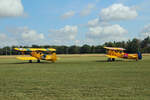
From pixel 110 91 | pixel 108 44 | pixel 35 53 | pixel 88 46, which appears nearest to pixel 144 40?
pixel 108 44

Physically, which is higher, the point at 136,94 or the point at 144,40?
the point at 144,40

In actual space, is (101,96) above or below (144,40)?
below

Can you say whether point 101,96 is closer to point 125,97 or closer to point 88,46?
point 125,97

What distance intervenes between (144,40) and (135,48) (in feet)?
55.8

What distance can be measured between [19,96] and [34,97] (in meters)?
0.53

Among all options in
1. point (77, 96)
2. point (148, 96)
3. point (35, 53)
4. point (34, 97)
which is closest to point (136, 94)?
point (148, 96)

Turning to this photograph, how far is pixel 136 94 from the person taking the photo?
612 centimetres

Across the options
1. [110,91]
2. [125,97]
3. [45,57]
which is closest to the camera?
[125,97]

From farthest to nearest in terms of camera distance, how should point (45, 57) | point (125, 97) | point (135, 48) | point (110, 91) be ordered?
1. point (135, 48)
2. point (45, 57)
3. point (110, 91)
4. point (125, 97)

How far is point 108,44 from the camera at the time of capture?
281 feet

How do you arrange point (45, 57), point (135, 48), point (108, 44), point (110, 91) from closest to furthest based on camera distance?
point (110, 91) → point (45, 57) → point (135, 48) → point (108, 44)

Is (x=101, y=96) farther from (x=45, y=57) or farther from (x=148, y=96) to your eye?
(x=45, y=57)

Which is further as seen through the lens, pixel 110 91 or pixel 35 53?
pixel 35 53

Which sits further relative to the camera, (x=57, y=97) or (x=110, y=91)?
(x=110, y=91)
